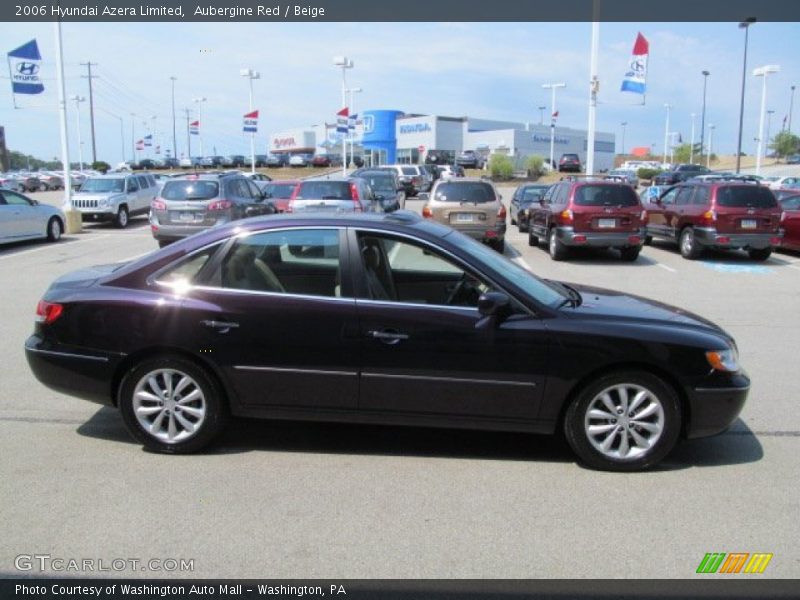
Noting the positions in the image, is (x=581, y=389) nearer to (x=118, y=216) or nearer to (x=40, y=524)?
(x=40, y=524)

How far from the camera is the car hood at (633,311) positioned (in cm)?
460

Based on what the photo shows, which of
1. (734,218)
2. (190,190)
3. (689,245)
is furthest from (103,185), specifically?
(734,218)

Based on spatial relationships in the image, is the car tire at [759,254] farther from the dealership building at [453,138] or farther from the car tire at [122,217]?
the dealership building at [453,138]

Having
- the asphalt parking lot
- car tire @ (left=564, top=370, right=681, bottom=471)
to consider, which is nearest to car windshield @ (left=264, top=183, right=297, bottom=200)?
the asphalt parking lot

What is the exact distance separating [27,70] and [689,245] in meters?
18.8

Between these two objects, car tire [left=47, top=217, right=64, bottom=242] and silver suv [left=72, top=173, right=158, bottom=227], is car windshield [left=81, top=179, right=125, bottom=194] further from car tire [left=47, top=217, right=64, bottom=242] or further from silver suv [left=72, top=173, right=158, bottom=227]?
car tire [left=47, top=217, right=64, bottom=242]

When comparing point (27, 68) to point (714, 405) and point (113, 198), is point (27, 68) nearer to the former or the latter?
point (113, 198)

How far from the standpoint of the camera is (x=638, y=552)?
3.51 meters

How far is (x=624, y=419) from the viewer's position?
4.43m

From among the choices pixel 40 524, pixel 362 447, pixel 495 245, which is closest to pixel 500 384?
pixel 362 447

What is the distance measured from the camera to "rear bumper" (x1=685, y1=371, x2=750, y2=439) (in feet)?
14.5

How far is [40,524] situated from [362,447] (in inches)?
79.3

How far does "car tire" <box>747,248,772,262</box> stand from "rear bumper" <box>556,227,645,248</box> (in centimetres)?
289

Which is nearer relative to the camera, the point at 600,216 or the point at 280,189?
the point at 600,216
